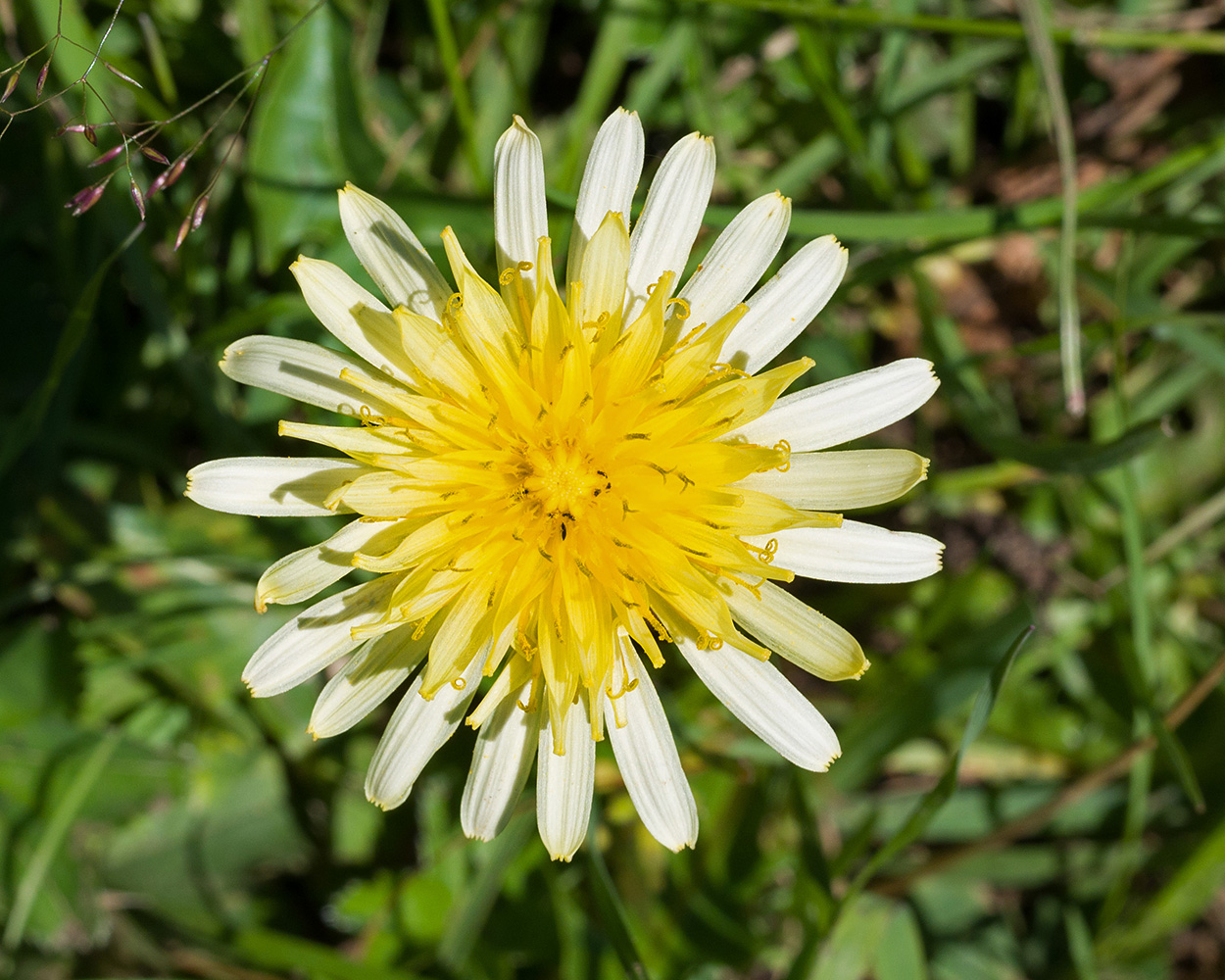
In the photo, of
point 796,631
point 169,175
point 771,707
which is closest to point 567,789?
point 771,707

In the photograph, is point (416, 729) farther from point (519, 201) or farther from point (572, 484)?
point (519, 201)

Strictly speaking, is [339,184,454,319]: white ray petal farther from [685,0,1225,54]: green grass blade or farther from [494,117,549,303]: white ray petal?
[685,0,1225,54]: green grass blade

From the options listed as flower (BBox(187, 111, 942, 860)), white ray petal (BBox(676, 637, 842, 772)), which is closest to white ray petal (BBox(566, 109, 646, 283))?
flower (BBox(187, 111, 942, 860))

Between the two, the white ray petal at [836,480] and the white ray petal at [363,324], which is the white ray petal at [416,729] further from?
the white ray petal at [836,480]

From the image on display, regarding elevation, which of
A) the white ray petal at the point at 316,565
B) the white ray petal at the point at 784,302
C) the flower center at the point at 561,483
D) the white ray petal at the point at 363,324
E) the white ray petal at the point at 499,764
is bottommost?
the white ray petal at the point at 499,764

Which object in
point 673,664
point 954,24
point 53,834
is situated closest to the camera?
point 954,24

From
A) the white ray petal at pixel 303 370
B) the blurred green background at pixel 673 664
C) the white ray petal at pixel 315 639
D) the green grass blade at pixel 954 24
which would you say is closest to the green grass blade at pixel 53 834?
the blurred green background at pixel 673 664

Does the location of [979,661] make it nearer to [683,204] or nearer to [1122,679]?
[1122,679]
